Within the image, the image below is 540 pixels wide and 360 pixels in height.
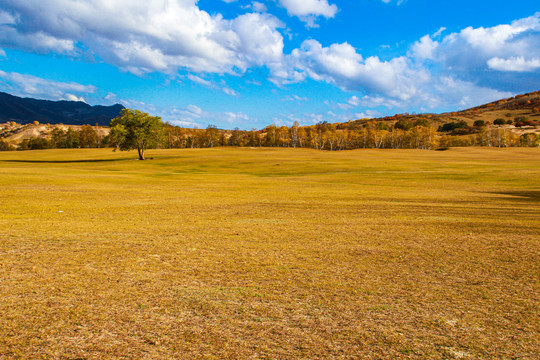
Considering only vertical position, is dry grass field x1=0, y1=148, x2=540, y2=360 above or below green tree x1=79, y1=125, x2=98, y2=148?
below

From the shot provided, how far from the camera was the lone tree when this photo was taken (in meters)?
71.4

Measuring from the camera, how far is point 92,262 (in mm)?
7824

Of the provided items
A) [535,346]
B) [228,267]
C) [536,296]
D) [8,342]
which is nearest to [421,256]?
[536,296]

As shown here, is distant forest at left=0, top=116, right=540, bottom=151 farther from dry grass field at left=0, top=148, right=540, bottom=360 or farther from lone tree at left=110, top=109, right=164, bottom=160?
dry grass field at left=0, top=148, right=540, bottom=360

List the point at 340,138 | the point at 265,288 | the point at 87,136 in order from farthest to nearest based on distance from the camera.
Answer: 1. the point at 87,136
2. the point at 340,138
3. the point at 265,288

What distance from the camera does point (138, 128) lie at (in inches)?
2820

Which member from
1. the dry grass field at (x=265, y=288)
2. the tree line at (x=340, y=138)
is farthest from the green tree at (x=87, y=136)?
the dry grass field at (x=265, y=288)

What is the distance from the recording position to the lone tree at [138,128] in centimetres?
7144

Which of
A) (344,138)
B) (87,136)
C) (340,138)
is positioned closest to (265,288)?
(340,138)

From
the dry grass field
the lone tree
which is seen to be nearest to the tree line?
the lone tree

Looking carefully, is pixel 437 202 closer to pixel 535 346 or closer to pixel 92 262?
pixel 535 346

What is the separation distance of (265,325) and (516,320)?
13.8ft

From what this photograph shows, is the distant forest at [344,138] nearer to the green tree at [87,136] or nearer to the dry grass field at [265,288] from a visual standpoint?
the green tree at [87,136]

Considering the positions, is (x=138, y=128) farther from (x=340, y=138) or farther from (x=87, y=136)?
(x=87, y=136)
